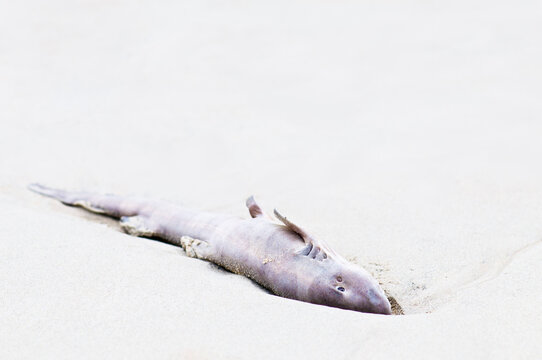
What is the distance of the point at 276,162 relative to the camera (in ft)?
17.5

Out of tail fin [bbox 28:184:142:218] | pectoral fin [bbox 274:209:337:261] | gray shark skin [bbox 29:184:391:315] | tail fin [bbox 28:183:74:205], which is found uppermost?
pectoral fin [bbox 274:209:337:261]

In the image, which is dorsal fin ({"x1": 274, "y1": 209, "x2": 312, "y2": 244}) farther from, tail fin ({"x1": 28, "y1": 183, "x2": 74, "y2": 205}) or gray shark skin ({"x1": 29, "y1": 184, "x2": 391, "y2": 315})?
tail fin ({"x1": 28, "y1": 183, "x2": 74, "y2": 205})

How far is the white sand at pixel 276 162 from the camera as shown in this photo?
2.35m

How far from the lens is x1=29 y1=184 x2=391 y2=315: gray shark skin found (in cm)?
277

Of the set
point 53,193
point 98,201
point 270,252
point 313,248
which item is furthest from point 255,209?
point 53,193

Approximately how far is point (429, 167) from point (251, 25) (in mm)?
4326

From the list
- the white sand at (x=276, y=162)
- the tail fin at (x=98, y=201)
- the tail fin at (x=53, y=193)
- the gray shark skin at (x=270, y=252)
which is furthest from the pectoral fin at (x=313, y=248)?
the tail fin at (x=53, y=193)

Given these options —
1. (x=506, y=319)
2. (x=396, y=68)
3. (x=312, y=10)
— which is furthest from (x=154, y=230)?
(x=312, y=10)

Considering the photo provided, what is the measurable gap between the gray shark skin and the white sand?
18 centimetres

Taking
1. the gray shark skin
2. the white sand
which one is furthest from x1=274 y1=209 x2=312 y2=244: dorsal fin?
the white sand

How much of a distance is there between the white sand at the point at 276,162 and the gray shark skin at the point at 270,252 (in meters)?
0.18

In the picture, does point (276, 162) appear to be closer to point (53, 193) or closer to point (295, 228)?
point (53, 193)

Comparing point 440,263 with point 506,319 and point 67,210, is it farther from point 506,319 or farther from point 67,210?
point 67,210

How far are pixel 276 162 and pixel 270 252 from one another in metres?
2.26
